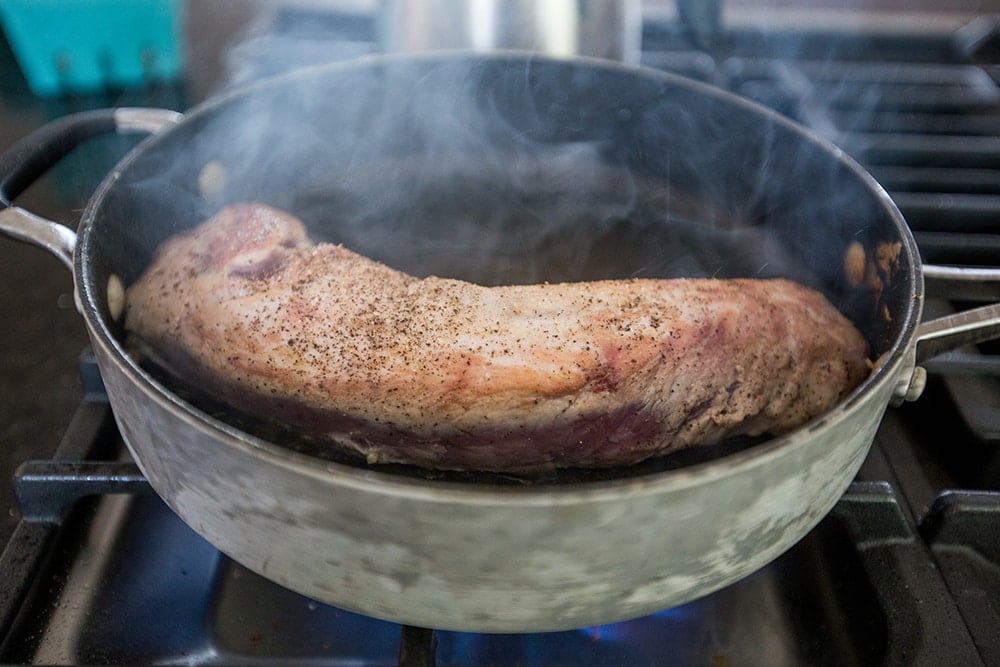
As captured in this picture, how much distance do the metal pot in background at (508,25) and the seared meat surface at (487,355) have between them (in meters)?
0.65

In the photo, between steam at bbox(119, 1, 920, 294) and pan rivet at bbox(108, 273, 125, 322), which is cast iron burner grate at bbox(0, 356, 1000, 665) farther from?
Answer: steam at bbox(119, 1, 920, 294)

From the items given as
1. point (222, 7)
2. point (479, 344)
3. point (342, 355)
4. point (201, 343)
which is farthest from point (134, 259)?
point (222, 7)

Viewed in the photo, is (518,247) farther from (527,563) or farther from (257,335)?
(527,563)

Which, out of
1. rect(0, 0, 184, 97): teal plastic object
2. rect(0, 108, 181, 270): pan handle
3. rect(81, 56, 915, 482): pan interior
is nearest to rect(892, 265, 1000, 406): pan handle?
rect(81, 56, 915, 482): pan interior

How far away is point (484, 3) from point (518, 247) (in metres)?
0.47

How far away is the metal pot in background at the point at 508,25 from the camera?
4.36 ft

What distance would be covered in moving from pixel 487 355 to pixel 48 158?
624 millimetres

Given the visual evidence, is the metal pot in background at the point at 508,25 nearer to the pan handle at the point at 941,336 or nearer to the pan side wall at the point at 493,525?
the pan handle at the point at 941,336

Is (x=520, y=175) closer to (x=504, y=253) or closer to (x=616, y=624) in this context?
(x=504, y=253)

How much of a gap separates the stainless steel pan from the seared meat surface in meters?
0.04

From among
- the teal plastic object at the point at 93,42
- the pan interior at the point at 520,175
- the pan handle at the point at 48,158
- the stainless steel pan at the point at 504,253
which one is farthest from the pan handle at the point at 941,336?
the teal plastic object at the point at 93,42

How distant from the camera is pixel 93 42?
1.58 m

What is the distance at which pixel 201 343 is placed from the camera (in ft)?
2.64

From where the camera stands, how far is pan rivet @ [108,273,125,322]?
0.83 m
